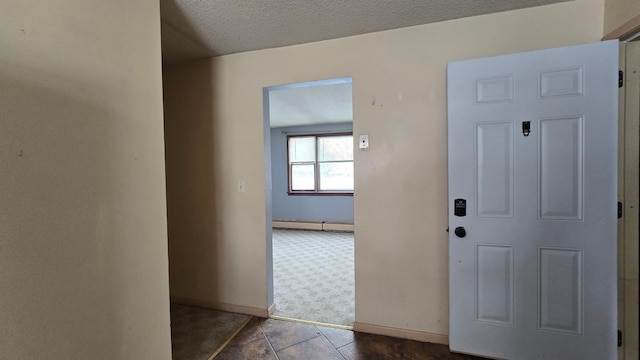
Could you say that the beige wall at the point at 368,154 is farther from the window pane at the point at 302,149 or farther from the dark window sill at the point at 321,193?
the window pane at the point at 302,149

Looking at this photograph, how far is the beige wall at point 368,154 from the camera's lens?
6.29 ft

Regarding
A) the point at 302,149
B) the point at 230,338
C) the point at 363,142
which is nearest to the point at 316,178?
the point at 302,149

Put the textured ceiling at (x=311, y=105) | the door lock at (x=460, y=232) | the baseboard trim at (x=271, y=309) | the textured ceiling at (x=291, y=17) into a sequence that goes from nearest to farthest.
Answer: the textured ceiling at (x=291, y=17), the door lock at (x=460, y=232), the baseboard trim at (x=271, y=309), the textured ceiling at (x=311, y=105)

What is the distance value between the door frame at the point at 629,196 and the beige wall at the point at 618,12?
0.10 m

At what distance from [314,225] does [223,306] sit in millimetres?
3482

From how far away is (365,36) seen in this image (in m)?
2.08

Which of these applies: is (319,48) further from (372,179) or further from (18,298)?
(18,298)

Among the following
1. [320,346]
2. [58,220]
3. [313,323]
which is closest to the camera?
[58,220]

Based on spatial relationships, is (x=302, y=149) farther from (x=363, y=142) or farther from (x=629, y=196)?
(x=629, y=196)

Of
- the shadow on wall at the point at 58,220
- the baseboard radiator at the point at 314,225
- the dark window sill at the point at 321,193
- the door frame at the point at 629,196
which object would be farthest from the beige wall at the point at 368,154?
the dark window sill at the point at 321,193

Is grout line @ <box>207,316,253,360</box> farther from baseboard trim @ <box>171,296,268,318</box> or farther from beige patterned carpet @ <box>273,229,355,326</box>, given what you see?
beige patterned carpet @ <box>273,229,355,326</box>

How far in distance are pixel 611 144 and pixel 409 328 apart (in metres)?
1.76

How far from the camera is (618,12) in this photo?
1552 millimetres

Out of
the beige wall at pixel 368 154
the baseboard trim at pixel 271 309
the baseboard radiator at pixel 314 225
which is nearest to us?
the beige wall at pixel 368 154
